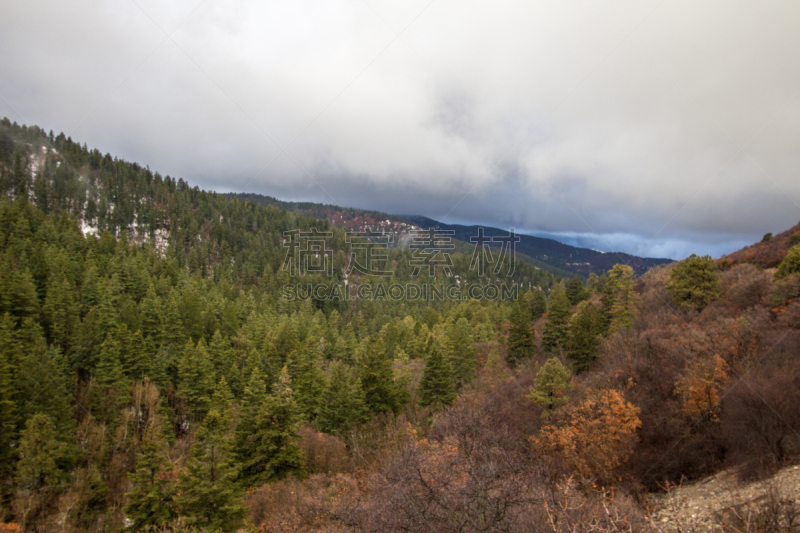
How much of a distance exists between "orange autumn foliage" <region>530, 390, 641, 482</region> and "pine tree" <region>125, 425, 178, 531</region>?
21.5 metres

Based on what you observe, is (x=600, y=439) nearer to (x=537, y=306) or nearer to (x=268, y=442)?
(x=268, y=442)

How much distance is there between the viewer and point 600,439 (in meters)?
20.6

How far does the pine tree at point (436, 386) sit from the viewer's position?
33062mm

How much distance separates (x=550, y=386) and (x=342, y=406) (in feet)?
53.9

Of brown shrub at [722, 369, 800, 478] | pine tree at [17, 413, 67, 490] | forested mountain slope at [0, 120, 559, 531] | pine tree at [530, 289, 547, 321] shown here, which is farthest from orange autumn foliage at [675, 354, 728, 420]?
pine tree at [530, 289, 547, 321]

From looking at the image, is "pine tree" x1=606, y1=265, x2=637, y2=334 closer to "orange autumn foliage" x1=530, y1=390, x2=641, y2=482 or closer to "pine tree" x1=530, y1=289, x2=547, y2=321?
"orange autumn foliage" x1=530, y1=390, x2=641, y2=482

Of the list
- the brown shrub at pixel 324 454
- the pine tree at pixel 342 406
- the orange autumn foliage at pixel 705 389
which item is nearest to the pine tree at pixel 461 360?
the pine tree at pixel 342 406

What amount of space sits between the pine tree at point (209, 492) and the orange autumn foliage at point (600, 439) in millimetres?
17837

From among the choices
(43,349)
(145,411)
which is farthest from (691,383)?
(43,349)

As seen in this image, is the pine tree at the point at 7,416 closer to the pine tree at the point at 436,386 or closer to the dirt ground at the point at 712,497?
the pine tree at the point at 436,386

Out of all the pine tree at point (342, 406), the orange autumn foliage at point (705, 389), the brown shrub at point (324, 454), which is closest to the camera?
the orange autumn foliage at point (705, 389)

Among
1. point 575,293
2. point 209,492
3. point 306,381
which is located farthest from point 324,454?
point 575,293

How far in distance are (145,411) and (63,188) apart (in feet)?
446

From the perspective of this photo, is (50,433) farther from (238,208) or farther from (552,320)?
(238,208)
